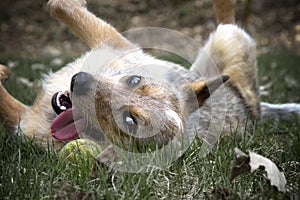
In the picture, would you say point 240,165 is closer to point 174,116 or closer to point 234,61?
point 174,116

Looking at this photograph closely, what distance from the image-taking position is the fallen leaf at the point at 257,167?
8.87 ft

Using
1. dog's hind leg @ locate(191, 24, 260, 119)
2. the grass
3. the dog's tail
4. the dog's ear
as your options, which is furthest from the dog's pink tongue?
the dog's tail

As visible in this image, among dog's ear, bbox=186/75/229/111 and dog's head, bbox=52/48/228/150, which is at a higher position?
dog's ear, bbox=186/75/229/111

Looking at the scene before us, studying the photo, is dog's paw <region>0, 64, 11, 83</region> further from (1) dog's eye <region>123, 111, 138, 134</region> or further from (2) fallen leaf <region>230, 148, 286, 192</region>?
(2) fallen leaf <region>230, 148, 286, 192</region>

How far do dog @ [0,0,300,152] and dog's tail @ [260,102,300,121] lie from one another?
1 centimetres

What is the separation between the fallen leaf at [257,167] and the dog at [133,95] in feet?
2.09

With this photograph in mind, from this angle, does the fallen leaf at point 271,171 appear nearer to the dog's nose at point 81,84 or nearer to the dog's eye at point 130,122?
the dog's eye at point 130,122

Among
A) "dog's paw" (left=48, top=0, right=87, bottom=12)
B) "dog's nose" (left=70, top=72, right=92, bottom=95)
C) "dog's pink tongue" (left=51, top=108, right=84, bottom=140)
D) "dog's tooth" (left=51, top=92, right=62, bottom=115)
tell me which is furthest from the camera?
"dog's paw" (left=48, top=0, right=87, bottom=12)

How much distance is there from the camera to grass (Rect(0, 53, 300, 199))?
2.67 meters

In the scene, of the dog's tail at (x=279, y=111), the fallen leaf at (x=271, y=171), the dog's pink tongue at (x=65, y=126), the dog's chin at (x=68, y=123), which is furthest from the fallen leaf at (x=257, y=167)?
the dog's tail at (x=279, y=111)

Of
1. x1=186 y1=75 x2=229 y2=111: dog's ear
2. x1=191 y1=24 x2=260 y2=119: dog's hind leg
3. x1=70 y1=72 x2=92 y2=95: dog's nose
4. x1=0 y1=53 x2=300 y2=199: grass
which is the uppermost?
x1=191 y1=24 x2=260 y2=119: dog's hind leg

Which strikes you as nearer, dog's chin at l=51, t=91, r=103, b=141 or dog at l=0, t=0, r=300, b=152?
dog at l=0, t=0, r=300, b=152

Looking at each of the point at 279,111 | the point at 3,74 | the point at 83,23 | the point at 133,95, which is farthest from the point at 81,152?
the point at 279,111

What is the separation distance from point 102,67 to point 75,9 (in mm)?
776
